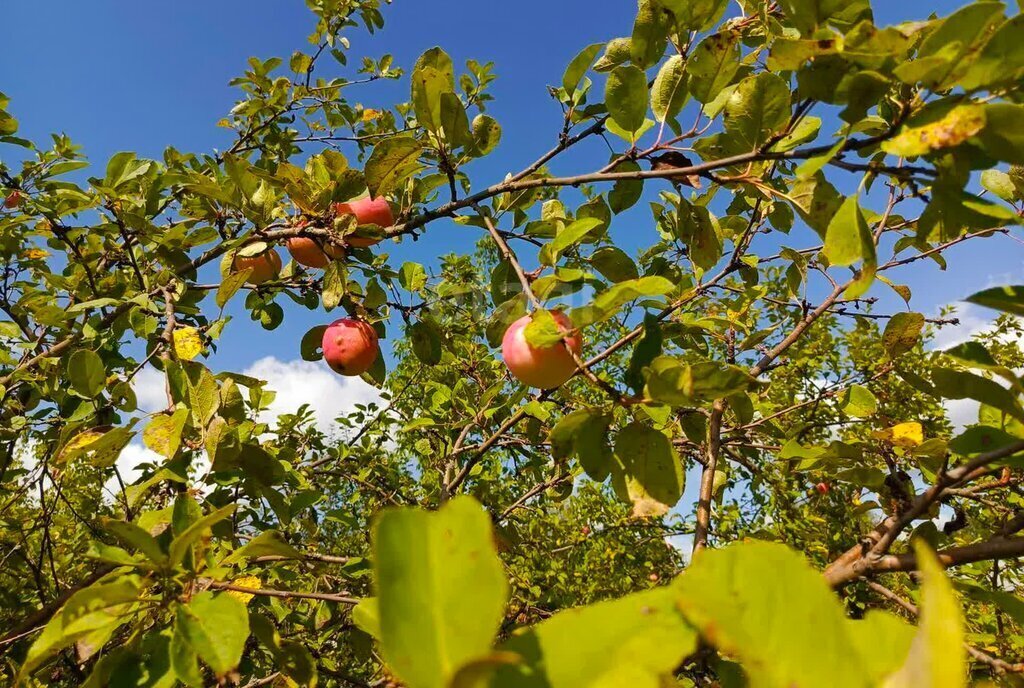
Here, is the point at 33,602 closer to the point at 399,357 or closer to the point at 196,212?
the point at 196,212

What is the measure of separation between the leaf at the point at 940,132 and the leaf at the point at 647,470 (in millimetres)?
439

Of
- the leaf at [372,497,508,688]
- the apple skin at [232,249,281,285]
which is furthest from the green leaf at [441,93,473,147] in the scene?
the leaf at [372,497,508,688]

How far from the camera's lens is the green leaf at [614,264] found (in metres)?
1.18

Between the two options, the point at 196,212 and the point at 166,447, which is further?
the point at 196,212

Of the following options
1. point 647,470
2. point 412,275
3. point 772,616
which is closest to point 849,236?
point 647,470

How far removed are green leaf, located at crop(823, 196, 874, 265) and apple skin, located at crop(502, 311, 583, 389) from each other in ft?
1.35

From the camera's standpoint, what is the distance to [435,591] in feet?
0.97

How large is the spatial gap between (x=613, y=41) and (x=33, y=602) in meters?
3.55

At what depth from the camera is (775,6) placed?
1.13 meters

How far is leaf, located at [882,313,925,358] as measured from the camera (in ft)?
3.82

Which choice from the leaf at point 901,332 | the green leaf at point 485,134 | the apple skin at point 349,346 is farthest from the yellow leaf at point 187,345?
the leaf at point 901,332

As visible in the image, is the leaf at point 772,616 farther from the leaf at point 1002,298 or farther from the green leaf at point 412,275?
the green leaf at point 412,275

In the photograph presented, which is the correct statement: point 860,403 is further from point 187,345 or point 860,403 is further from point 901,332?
point 187,345

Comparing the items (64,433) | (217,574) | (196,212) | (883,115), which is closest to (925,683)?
(217,574)
